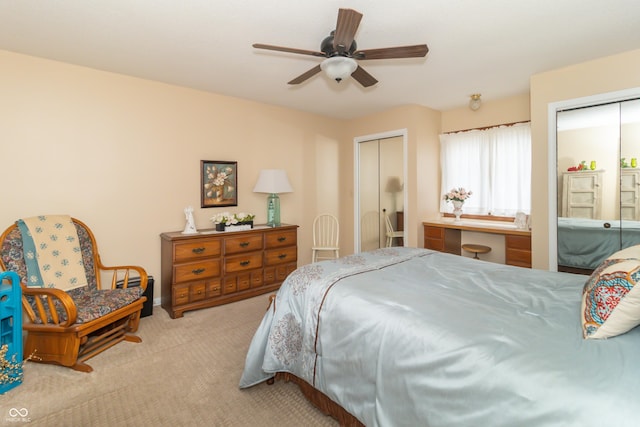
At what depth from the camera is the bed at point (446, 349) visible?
947mm

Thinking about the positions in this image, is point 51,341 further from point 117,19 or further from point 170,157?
point 117,19

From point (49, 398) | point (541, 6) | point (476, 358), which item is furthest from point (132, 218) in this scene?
point (541, 6)

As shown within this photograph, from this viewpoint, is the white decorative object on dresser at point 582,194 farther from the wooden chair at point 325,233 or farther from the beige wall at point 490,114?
the wooden chair at point 325,233

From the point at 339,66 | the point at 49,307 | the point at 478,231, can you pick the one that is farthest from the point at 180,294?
the point at 478,231

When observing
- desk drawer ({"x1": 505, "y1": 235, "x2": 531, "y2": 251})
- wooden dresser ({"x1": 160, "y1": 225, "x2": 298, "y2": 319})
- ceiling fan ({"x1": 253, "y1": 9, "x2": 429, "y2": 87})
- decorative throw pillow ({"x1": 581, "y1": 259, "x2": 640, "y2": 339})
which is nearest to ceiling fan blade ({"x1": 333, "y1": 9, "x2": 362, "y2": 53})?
ceiling fan ({"x1": 253, "y1": 9, "x2": 429, "y2": 87})

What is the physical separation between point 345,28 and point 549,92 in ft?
8.68

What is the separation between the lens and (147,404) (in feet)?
6.08

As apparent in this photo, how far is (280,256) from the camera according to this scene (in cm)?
400

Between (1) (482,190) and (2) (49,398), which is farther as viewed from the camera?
(1) (482,190)

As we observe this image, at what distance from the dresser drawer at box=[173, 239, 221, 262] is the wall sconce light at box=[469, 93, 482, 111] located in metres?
3.71

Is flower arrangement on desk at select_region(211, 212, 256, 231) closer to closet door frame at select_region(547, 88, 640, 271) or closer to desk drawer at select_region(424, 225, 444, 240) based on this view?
desk drawer at select_region(424, 225, 444, 240)

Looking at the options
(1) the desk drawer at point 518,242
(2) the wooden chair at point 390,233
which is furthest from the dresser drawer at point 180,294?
(1) the desk drawer at point 518,242

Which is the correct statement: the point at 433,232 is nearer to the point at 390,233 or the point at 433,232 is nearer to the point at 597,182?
the point at 390,233

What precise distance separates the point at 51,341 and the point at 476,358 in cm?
287
